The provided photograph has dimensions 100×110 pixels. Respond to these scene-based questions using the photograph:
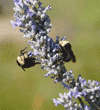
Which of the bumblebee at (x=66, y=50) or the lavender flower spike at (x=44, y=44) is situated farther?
the bumblebee at (x=66, y=50)

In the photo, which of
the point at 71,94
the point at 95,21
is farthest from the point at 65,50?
the point at 95,21

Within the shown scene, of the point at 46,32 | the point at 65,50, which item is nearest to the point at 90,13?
the point at 65,50

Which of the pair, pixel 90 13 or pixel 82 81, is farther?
pixel 90 13

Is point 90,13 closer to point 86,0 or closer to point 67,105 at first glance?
point 86,0

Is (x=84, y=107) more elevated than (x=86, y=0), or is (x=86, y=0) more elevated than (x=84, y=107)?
(x=86, y=0)

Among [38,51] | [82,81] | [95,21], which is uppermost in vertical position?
[95,21]

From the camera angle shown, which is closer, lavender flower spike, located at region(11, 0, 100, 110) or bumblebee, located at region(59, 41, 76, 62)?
lavender flower spike, located at region(11, 0, 100, 110)

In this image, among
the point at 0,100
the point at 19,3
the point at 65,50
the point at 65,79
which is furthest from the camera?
the point at 0,100

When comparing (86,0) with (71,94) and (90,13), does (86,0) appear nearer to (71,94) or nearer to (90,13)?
(90,13)

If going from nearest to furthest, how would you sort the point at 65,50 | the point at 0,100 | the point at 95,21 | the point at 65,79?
the point at 65,79, the point at 65,50, the point at 0,100, the point at 95,21

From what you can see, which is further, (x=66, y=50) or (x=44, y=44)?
(x=66, y=50)
